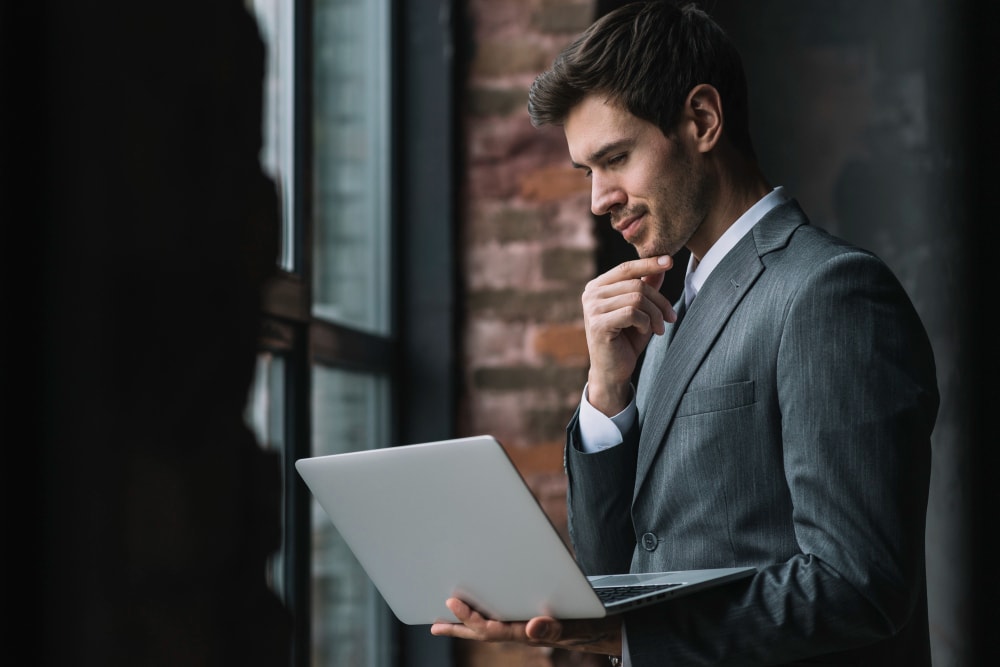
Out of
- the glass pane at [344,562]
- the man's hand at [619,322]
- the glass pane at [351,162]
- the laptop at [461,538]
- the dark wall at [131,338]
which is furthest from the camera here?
the glass pane at [351,162]

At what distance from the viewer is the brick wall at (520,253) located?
7.53 feet

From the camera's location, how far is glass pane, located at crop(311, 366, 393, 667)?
6.54 feet

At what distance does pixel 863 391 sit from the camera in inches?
41.9

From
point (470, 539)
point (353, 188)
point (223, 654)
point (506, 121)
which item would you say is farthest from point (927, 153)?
point (223, 654)

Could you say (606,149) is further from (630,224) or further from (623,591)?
(623,591)

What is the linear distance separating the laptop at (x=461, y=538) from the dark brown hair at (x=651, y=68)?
1.88 feet

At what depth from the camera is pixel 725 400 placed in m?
1.19

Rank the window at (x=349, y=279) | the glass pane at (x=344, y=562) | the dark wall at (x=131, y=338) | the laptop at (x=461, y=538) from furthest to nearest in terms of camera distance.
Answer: the glass pane at (x=344, y=562), the window at (x=349, y=279), the laptop at (x=461, y=538), the dark wall at (x=131, y=338)

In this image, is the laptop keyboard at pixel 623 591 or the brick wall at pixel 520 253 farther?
the brick wall at pixel 520 253

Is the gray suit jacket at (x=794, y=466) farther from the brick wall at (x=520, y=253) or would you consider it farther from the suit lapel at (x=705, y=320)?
the brick wall at (x=520, y=253)

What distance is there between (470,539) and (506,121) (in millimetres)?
1475

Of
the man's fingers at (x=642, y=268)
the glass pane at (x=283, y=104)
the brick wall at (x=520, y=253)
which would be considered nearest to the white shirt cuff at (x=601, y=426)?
the man's fingers at (x=642, y=268)

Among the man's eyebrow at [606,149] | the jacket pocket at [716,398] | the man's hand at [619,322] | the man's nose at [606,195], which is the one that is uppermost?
the man's eyebrow at [606,149]

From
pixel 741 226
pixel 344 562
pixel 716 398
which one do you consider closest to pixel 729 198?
pixel 741 226
